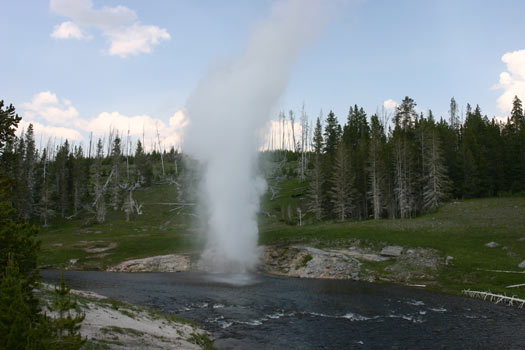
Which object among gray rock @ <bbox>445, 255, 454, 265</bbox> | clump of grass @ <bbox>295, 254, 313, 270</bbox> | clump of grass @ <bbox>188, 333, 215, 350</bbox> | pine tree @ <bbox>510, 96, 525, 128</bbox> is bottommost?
clump of grass @ <bbox>295, 254, 313, 270</bbox>

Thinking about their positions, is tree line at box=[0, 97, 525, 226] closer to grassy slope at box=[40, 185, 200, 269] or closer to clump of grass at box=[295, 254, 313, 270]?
grassy slope at box=[40, 185, 200, 269]

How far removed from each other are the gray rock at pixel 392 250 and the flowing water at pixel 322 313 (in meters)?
8.69

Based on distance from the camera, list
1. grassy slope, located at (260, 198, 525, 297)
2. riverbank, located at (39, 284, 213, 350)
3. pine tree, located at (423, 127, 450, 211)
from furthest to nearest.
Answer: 1. pine tree, located at (423, 127, 450, 211)
2. grassy slope, located at (260, 198, 525, 297)
3. riverbank, located at (39, 284, 213, 350)

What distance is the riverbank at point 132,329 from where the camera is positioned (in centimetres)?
1784

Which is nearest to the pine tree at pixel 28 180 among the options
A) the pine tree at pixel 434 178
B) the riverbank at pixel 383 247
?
the riverbank at pixel 383 247

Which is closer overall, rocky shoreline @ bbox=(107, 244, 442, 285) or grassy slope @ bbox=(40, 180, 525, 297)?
grassy slope @ bbox=(40, 180, 525, 297)

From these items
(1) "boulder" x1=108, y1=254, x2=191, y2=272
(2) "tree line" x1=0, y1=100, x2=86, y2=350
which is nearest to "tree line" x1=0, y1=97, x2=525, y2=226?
(1) "boulder" x1=108, y1=254, x2=191, y2=272

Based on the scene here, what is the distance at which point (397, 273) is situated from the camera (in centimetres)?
4441

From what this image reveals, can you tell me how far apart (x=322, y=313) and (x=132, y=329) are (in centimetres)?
1574

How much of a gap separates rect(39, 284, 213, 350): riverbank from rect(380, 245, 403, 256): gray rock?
3254 cm

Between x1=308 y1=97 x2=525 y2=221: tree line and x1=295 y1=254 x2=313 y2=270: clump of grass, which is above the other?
x1=308 y1=97 x2=525 y2=221: tree line

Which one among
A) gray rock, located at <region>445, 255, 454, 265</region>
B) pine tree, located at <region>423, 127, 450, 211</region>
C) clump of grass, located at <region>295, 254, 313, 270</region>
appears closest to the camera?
gray rock, located at <region>445, 255, 454, 265</region>

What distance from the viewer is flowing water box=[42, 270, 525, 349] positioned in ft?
74.9

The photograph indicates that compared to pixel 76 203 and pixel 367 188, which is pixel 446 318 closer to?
pixel 367 188
